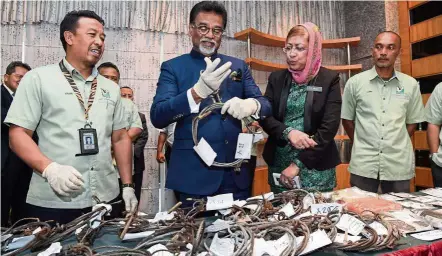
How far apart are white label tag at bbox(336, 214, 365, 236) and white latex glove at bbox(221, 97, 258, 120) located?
596 mm

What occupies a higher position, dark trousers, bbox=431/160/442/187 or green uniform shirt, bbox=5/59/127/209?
green uniform shirt, bbox=5/59/127/209

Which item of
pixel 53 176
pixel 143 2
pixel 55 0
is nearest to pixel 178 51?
pixel 143 2

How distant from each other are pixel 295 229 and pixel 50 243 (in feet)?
2.16

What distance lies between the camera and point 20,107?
136 cm

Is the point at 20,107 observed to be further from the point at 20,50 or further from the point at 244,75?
the point at 20,50

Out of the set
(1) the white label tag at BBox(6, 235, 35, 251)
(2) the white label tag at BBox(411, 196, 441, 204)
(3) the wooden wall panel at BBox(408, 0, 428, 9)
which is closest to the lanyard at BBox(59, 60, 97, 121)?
(1) the white label tag at BBox(6, 235, 35, 251)

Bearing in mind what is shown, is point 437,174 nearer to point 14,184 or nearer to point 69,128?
point 69,128

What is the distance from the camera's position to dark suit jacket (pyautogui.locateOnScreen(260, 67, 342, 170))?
1.66 meters

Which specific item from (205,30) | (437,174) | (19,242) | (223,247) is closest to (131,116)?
(205,30)

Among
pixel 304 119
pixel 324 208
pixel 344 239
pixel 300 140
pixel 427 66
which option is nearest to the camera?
pixel 344 239

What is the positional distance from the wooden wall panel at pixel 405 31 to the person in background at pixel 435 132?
1.72m

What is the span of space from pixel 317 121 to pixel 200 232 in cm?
108

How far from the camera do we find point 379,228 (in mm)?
989

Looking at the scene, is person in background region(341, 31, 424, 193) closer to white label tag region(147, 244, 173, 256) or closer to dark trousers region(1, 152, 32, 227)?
white label tag region(147, 244, 173, 256)
